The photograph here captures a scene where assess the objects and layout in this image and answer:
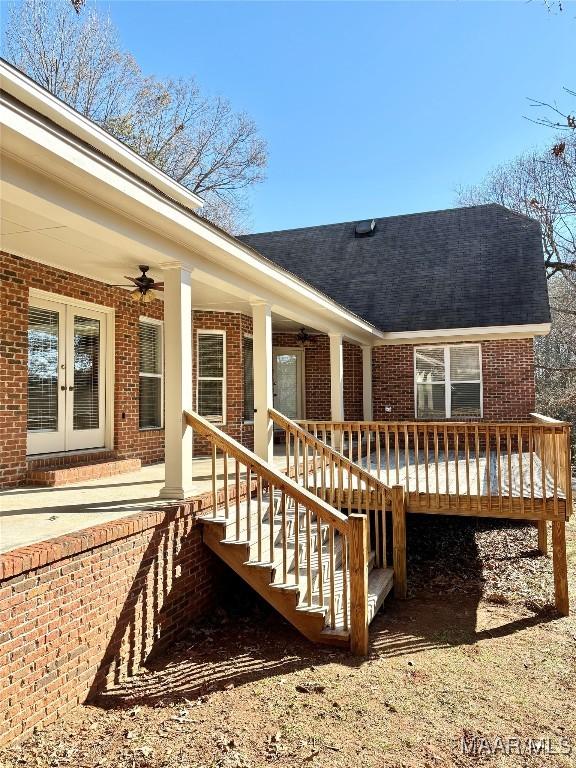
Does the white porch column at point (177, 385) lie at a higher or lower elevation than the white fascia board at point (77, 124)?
lower

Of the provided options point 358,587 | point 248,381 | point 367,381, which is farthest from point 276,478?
point 367,381

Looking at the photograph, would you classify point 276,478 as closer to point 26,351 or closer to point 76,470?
point 76,470

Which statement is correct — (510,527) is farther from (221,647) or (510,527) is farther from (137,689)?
(137,689)

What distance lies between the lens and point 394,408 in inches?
505

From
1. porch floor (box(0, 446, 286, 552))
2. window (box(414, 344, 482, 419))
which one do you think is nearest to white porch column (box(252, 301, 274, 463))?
porch floor (box(0, 446, 286, 552))

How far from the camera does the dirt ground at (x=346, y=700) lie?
3.33 m

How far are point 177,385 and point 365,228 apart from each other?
12098mm

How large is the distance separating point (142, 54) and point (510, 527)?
19880 millimetres

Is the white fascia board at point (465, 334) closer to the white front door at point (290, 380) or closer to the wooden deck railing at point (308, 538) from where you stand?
the white front door at point (290, 380)

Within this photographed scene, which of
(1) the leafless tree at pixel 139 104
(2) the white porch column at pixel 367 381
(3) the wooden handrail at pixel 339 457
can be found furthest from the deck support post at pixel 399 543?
(1) the leafless tree at pixel 139 104

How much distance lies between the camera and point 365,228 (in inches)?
630

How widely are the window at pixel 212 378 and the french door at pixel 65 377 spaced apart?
2558mm

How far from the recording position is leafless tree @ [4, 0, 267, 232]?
17.0 metres

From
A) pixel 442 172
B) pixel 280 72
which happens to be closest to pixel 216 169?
pixel 280 72
